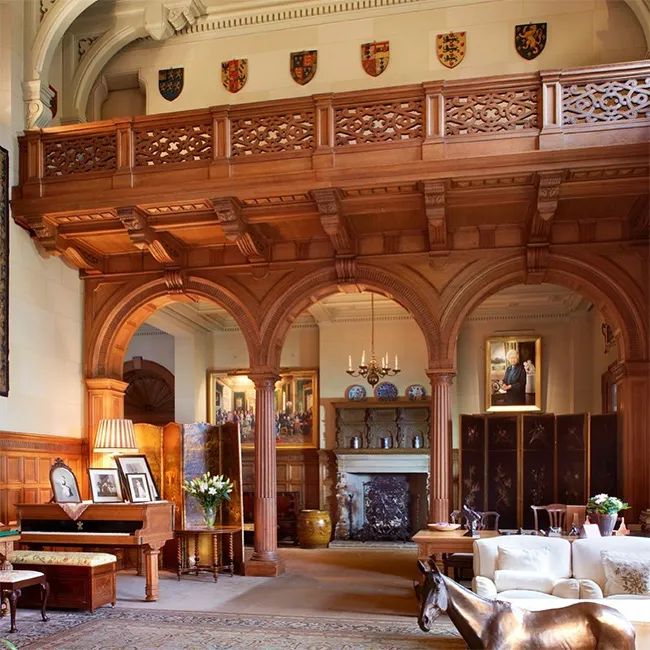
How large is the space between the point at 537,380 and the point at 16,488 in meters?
9.42

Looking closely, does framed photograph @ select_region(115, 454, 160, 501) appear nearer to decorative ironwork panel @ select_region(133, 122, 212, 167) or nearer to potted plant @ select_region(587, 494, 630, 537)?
decorative ironwork panel @ select_region(133, 122, 212, 167)

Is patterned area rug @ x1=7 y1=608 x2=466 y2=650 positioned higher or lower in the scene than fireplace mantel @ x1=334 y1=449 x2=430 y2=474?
lower

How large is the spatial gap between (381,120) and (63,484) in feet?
17.9

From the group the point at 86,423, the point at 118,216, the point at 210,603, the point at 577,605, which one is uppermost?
the point at 118,216

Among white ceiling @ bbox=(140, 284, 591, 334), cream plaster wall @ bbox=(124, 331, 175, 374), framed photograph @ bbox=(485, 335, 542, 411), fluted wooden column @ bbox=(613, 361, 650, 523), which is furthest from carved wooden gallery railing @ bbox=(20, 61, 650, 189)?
cream plaster wall @ bbox=(124, 331, 175, 374)

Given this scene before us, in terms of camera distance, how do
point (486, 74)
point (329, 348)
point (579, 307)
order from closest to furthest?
point (486, 74) → point (579, 307) → point (329, 348)

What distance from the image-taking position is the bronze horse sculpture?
494 cm

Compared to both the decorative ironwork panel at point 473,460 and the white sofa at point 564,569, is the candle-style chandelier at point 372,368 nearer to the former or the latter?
the decorative ironwork panel at point 473,460

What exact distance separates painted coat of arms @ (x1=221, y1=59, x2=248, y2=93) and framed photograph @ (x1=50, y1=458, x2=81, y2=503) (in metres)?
5.47

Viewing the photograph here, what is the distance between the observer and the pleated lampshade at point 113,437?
33.7 ft

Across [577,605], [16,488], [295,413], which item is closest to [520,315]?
[295,413]

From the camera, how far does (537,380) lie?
15453mm

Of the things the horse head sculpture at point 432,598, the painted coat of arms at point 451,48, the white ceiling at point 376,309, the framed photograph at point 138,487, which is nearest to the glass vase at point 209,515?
the framed photograph at point 138,487

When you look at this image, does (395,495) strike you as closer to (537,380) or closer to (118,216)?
(537,380)
